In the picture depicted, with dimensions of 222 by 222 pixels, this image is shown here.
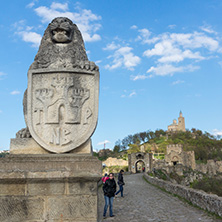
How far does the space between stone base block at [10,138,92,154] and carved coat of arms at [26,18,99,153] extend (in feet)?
0.35

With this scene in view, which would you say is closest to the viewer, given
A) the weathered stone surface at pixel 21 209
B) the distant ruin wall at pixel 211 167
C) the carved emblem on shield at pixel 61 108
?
the weathered stone surface at pixel 21 209

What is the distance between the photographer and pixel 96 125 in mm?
3484

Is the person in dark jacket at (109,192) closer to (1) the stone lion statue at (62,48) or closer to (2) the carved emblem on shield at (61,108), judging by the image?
(2) the carved emblem on shield at (61,108)

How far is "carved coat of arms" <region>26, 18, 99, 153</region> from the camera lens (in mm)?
3416

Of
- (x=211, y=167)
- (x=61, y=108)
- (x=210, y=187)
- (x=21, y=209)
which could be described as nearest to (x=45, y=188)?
(x=21, y=209)

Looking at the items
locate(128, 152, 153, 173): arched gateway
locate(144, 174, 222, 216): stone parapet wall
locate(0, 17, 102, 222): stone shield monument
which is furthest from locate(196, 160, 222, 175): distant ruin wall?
locate(0, 17, 102, 222): stone shield monument

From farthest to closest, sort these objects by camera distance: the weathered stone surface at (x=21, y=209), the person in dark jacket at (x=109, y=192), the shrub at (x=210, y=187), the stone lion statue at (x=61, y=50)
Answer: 1. the shrub at (x=210, y=187)
2. the person in dark jacket at (x=109, y=192)
3. the stone lion statue at (x=61, y=50)
4. the weathered stone surface at (x=21, y=209)

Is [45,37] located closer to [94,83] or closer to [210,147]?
[94,83]

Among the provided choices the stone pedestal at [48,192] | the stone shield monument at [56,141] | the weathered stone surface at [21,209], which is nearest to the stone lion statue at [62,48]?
the stone shield monument at [56,141]

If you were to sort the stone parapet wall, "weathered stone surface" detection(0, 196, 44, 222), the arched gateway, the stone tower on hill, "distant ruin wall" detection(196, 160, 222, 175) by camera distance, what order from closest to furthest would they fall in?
"weathered stone surface" detection(0, 196, 44, 222) → the stone parapet wall → the arched gateway → "distant ruin wall" detection(196, 160, 222, 175) → the stone tower on hill

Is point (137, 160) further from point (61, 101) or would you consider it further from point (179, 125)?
point (179, 125)

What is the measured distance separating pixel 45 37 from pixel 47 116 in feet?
4.39

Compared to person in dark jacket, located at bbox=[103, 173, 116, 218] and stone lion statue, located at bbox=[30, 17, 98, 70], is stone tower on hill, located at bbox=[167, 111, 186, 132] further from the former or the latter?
stone lion statue, located at bbox=[30, 17, 98, 70]

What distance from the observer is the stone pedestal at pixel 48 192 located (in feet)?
9.99
